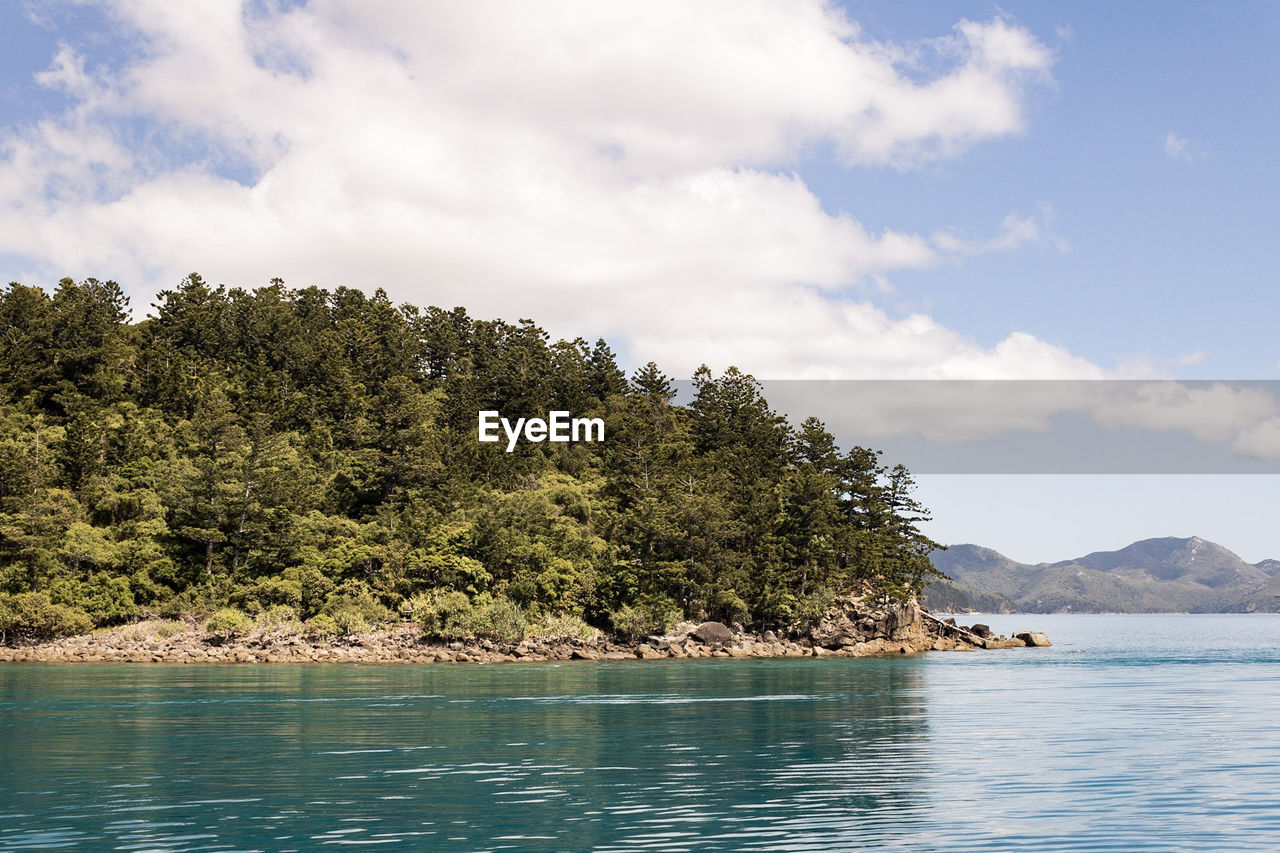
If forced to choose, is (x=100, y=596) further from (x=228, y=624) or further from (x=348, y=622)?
(x=348, y=622)

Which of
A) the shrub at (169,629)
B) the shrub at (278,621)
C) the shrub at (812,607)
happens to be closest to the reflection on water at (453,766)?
the shrub at (169,629)

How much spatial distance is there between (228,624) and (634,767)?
56680 millimetres

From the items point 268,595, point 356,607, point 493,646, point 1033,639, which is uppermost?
point 268,595

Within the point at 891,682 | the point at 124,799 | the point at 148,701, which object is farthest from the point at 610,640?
the point at 124,799

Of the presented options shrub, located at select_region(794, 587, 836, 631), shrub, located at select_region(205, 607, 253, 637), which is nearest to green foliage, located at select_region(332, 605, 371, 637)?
shrub, located at select_region(205, 607, 253, 637)

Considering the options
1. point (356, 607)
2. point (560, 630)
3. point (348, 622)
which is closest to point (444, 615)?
point (356, 607)

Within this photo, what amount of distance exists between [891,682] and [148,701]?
1396 inches

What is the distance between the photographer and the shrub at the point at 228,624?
241 ft

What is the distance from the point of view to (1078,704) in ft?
137

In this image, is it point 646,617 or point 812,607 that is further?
point 812,607

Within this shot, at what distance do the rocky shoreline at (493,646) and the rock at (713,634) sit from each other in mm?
78

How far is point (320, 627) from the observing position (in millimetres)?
74438

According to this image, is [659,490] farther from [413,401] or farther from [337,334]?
[337,334]

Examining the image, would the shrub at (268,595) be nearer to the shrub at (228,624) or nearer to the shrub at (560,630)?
the shrub at (228,624)
